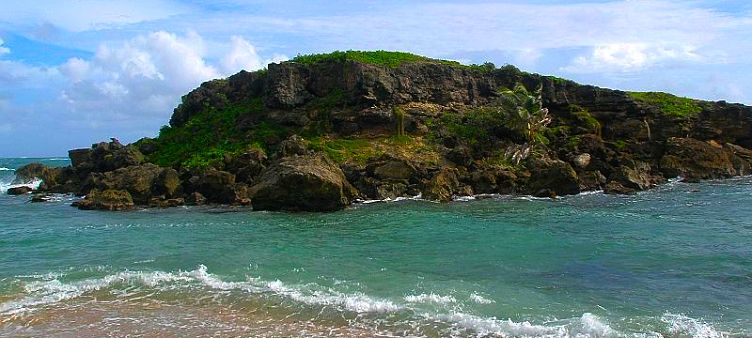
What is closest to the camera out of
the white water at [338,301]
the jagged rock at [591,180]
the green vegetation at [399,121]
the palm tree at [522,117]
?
the white water at [338,301]

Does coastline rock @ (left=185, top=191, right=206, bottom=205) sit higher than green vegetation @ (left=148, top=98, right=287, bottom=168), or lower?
lower

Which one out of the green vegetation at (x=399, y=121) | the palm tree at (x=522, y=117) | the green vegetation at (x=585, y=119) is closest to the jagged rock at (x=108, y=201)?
the green vegetation at (x=399, y=121)

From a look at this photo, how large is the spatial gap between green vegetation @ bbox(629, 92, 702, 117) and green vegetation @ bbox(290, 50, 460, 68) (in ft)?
72.6

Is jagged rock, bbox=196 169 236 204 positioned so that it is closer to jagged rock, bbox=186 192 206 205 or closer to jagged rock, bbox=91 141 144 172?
jagged rock, bbox=186 192 206 205

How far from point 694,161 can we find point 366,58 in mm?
29692

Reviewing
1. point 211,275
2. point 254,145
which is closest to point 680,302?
point 211,275

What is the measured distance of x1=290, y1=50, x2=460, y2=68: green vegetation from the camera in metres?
56.3

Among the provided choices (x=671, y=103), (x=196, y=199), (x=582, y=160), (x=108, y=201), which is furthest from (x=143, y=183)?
(x=671, y=103)

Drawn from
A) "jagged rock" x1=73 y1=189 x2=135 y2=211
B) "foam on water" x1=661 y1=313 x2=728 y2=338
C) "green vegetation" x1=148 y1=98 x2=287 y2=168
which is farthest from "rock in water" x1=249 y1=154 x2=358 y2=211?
"foam on water" x1=661 y1=313 x2=728 y2=338

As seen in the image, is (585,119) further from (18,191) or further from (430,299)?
(18,191)

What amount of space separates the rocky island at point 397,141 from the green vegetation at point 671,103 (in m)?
0.20

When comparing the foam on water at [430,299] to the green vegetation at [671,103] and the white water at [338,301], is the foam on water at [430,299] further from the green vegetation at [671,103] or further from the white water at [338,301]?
the green vegetation at [671,103]

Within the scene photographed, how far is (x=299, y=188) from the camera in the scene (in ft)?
119

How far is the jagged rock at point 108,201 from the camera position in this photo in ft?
130
